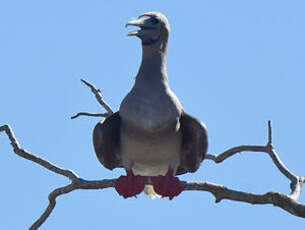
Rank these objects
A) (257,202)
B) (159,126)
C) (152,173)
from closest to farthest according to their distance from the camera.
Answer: (257,202) < (159,126) < (152,173)

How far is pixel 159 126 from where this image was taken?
40.1ft

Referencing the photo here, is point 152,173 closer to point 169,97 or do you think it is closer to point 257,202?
point 169,97

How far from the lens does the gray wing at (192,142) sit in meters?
12.5

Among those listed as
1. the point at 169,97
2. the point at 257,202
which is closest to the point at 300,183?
the point at 257,202

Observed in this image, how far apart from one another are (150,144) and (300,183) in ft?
6.56

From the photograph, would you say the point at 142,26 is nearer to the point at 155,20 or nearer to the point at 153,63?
the point at 155,20

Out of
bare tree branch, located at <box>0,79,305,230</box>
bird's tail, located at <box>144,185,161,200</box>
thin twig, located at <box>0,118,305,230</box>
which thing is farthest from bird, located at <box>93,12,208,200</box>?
thin twig, located at <box>0,118,305,230</box>

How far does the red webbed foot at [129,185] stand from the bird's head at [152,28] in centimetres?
168

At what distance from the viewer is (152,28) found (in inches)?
494

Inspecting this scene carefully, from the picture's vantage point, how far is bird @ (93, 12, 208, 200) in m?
12.2

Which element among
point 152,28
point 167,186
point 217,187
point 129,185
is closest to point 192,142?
point 167,186

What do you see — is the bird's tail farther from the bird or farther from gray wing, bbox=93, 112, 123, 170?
gray wing, bbox=93, 112, 123, 170

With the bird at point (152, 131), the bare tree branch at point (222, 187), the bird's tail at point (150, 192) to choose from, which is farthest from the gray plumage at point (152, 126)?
the bare tree branch at point (222, 187)

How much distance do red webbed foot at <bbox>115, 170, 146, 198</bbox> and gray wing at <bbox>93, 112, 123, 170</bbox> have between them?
59cm
